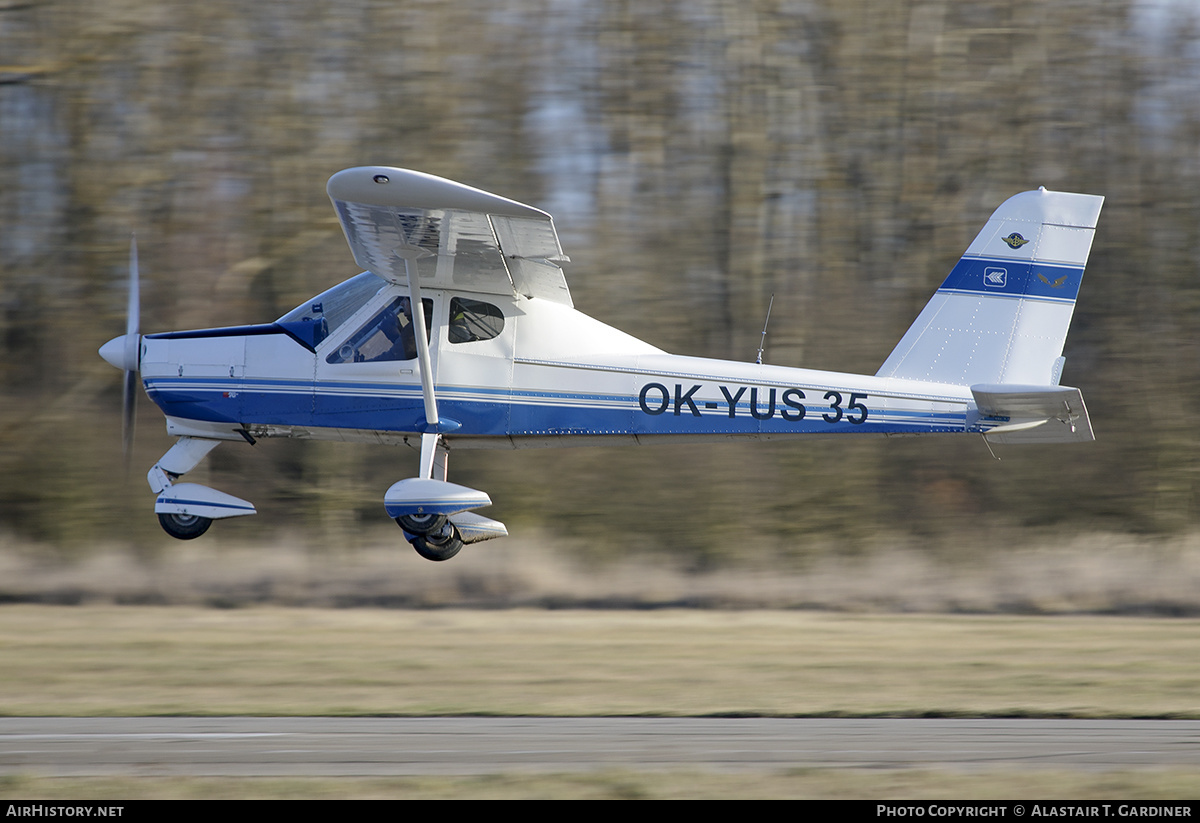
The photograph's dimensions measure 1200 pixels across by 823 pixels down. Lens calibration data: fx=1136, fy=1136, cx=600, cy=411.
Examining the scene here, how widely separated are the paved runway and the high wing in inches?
131

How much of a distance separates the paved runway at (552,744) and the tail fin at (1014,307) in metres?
2.74

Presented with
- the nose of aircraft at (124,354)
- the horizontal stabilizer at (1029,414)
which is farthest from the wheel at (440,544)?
the horizontal stabilizer at (1029,414)

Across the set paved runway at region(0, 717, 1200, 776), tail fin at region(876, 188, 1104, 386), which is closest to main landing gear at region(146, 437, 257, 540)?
paved runway at region(0, 717, 1200, 776)

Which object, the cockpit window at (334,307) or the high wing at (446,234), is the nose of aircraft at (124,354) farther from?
the high wing at (446,234)

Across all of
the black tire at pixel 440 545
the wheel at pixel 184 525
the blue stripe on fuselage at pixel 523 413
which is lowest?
the black tire at pixel 440 545

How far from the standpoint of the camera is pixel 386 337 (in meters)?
8.63

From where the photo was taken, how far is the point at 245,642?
12469mm

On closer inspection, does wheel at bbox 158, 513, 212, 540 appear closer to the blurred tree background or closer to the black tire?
the black tire

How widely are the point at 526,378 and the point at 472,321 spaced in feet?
1.96

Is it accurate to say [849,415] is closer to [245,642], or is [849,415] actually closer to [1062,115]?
[245,642]

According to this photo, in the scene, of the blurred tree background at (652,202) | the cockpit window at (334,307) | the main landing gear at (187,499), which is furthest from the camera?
the blurred tree background at (652,202)

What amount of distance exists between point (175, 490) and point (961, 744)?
605cm

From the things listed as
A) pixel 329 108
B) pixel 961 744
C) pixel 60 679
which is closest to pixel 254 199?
pixel 329 108

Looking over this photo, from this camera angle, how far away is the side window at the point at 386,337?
8.62m
